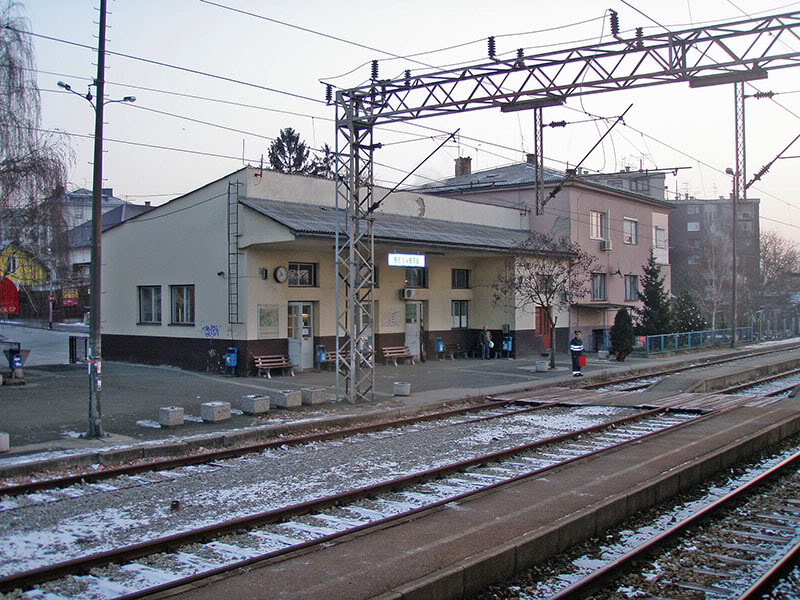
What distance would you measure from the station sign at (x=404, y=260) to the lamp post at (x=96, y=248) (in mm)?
11093

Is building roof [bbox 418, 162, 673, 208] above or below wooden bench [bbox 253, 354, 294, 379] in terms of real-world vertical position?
above

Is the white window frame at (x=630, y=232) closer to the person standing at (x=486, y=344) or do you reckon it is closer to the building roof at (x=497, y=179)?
the building roof at (x=497, y=179)

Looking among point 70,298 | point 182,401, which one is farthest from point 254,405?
point 70,298

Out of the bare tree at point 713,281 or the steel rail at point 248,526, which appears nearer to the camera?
the steel rail at point 248,526

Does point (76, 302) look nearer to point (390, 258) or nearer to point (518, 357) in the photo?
point (518, 357)

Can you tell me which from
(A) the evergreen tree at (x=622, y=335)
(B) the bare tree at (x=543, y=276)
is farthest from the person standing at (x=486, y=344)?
(A) the evergreen tree at (x=622, y=335)

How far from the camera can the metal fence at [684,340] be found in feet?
117

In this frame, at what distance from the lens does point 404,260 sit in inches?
947

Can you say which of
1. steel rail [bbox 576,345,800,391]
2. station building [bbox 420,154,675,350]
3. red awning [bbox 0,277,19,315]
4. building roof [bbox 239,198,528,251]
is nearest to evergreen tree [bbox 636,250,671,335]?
station building [bbox 420,154,675,350]

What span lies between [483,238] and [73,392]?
17724 millimetres

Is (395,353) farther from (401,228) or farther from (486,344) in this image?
(401,228)

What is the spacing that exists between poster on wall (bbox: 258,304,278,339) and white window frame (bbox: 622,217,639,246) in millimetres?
24206

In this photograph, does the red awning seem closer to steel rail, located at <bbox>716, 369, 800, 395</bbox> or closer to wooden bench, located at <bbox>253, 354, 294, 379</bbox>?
wooden bench, located at <bbox>253, 354, 294, 379</bbox>

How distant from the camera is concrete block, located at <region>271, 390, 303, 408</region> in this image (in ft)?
57.0
